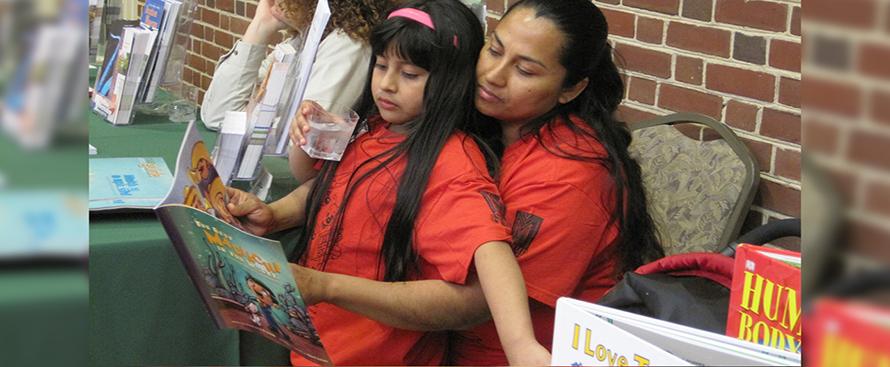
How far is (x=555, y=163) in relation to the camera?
1.55 m

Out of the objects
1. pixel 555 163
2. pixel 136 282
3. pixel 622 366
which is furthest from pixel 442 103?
pixel 622 366

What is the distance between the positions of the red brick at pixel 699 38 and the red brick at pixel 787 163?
0.80 feet

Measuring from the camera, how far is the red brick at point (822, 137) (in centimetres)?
24

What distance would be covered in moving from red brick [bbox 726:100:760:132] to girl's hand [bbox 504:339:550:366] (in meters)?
0.98

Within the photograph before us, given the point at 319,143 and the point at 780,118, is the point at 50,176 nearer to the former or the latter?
the point at 319,143

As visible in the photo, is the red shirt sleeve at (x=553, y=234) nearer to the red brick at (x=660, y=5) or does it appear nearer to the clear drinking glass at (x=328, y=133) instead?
the clear drinking glass at (x=328, y=133)

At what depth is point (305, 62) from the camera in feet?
5.93

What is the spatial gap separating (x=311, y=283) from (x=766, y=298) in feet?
2.49

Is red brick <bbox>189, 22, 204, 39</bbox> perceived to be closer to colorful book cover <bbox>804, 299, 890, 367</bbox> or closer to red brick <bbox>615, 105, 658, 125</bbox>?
red brick <bbox>615, 105, 658, 125</bbox>

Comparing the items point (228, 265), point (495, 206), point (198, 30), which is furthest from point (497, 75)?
point (198, 30)

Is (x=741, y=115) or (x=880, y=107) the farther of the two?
(x=741, y=115)

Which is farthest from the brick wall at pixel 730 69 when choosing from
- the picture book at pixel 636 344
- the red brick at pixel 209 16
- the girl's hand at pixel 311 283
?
the red brick at pixel 209 16

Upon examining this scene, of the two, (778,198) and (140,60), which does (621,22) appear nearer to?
(778,198)

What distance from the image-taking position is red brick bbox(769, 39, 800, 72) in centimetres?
191
